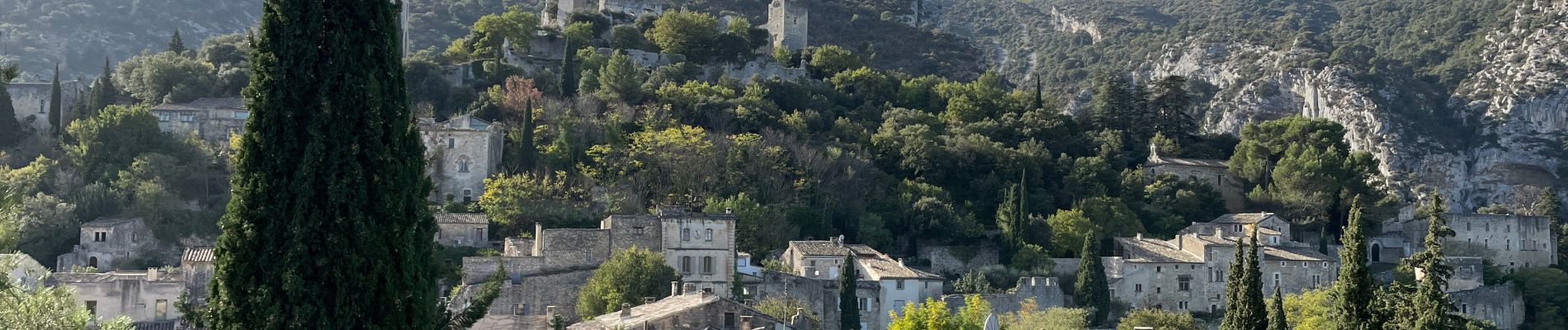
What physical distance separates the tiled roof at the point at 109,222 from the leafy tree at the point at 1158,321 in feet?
100

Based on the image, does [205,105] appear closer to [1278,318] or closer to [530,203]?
[530,203]

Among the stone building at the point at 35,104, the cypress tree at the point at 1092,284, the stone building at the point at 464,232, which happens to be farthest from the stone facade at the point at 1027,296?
the stone building at the point at 35,104

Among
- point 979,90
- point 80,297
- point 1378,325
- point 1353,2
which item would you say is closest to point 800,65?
point 979,90

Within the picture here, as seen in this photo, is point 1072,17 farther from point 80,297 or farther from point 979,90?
point 80,297

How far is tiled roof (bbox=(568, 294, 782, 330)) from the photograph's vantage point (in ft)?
142

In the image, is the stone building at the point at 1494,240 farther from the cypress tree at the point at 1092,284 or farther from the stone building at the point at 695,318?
the stone building at the point at 695,318

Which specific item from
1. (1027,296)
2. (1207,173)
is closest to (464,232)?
(1027,296)

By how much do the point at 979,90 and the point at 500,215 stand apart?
28269mm

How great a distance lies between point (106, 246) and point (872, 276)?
23.5 m

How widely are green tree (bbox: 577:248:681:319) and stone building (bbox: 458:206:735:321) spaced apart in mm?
1368

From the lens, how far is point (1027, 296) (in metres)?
63.2

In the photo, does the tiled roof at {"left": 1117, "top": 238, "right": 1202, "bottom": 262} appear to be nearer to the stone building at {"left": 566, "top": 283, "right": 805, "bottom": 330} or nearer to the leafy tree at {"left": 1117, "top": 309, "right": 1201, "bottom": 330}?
the leafy tree at {"left": 1117, "top": 309, "right": 1201, "bottom": 330}

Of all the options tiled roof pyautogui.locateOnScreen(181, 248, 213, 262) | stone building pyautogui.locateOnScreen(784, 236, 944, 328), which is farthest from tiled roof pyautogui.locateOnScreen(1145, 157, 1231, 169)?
tiled roof pyautogui.locateOnScreen(181, 248, 213, 262)

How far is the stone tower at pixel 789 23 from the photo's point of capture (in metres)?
99.4
